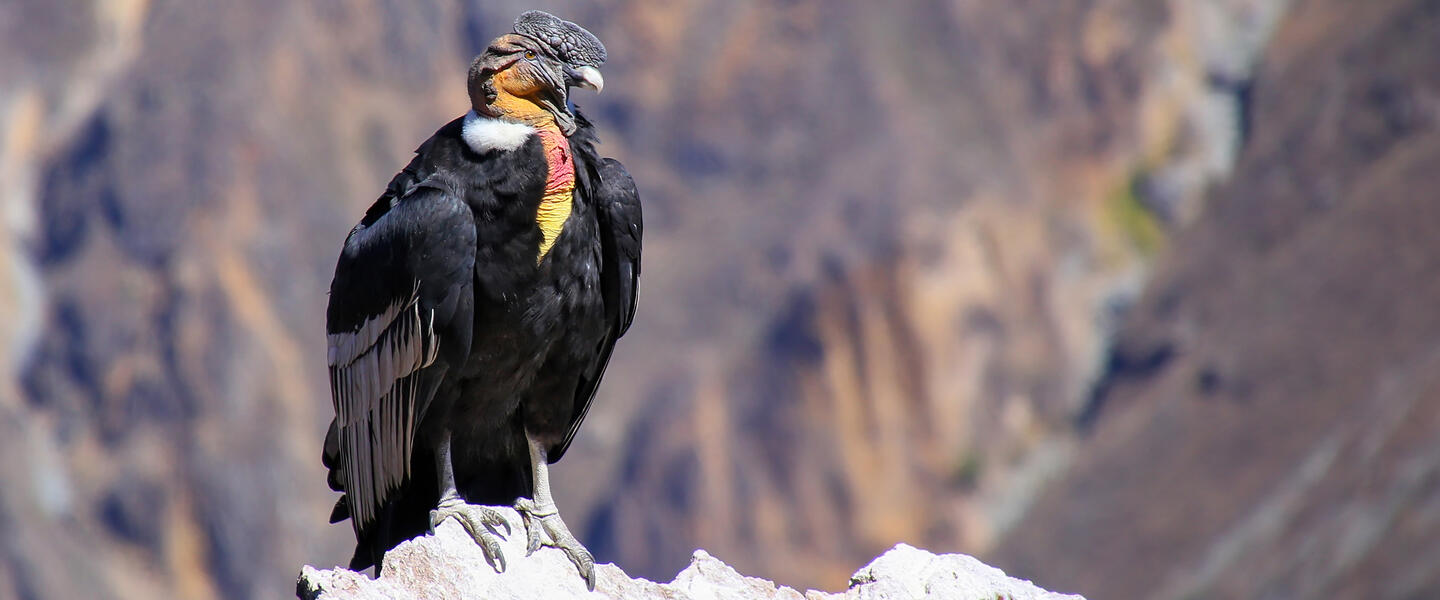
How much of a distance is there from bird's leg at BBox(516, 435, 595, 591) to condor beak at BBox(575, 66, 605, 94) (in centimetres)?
216

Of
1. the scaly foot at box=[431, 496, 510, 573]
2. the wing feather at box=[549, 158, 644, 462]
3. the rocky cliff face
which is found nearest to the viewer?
the scaly foot at box=[431, 496, 510, 573]

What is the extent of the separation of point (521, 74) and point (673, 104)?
111 m

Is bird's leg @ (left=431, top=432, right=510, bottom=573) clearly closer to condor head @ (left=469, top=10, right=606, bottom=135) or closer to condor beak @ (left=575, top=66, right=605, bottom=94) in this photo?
condor head @ (left=469, top=10, right=606, bottom=135)

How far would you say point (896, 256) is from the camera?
103 m

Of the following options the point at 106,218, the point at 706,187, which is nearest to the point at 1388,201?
the point at 706,187

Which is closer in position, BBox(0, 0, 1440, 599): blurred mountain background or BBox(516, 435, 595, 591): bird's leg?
BBox(516, 435, 595, 591): bird's leg

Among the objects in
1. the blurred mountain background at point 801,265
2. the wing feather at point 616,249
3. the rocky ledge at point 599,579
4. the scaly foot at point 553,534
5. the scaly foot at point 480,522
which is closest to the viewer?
the rocky ledge at point 599,579

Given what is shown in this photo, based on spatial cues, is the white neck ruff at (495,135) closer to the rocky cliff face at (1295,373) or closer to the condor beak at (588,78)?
the condor beak at (588,78)

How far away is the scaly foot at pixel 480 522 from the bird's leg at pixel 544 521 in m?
0.18

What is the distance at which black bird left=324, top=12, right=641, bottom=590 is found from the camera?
12000mm

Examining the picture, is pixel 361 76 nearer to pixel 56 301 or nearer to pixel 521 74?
pixel 56 301

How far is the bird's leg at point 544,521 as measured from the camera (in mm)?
11938

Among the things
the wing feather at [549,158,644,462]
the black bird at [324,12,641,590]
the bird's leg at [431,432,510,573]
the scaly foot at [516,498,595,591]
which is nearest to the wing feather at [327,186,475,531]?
the black bird at [324,12,641,590]

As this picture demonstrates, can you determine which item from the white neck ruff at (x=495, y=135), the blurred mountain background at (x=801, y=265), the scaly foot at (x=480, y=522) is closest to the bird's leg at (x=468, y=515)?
the scaly foot at (x=480, y=522)
